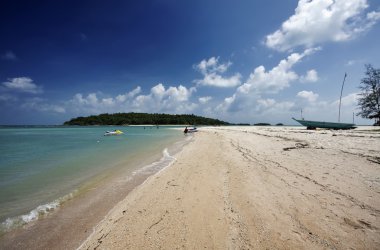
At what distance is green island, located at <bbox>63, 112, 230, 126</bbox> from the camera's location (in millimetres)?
171875

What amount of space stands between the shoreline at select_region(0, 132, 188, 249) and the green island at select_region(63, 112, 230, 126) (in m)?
160

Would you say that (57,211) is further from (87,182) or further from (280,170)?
(280,170)

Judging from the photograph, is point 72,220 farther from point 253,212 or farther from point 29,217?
point 253,212

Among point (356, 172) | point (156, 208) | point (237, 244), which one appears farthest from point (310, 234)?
point (356, 172)

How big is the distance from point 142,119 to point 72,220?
6881 inches

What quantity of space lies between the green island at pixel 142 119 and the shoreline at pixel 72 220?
160016mm

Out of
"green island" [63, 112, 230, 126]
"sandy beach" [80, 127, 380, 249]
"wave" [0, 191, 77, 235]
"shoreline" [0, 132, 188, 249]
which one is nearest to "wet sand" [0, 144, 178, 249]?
"shoreline" [0, 132, 188, 249]

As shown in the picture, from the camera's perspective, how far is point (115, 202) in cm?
566

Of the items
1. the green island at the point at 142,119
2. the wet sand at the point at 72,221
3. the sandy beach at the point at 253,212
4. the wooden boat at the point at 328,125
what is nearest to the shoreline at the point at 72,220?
the wet sand at the point at 72,221

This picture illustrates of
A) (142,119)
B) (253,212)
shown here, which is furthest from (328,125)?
(142,119)

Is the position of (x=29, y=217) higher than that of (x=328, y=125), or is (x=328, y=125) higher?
(x=328, y=125)

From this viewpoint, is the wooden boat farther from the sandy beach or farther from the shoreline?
Result: the shoreline

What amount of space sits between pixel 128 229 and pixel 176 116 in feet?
598

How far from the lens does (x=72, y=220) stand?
470 centimetres
